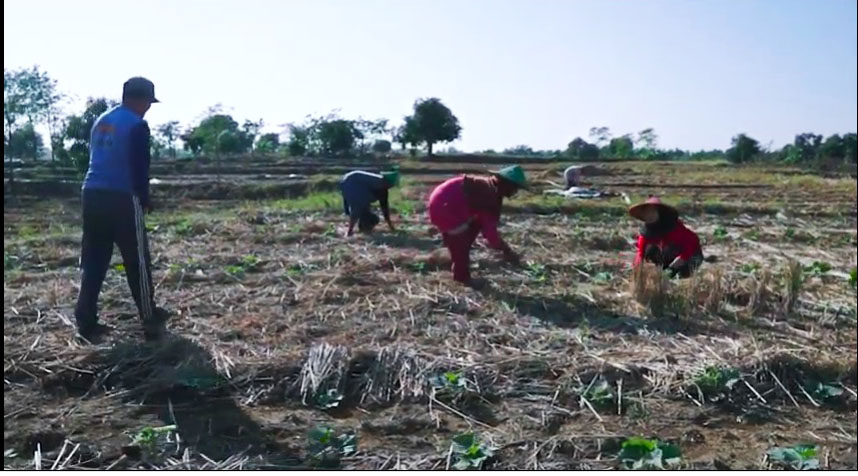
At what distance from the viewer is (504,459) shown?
3.10 metres

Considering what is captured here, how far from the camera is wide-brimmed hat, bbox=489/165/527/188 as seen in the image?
19.6ft

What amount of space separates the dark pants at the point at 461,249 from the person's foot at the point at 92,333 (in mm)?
2631

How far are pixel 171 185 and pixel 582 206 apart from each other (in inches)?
428

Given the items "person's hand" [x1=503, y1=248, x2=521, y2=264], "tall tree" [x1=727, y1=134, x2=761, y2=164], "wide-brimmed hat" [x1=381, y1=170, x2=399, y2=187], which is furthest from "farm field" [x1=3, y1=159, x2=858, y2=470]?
"tall tree" [x1=727, y1=134, x2=761, y2=164]

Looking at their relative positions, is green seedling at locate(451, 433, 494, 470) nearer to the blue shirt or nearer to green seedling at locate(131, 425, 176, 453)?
green seedling at locate(131, 425, 176, 453)

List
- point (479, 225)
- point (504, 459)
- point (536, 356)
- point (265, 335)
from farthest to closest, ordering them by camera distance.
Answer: point (479, 225) < point (265, 335) < point (536, 356) < point (504, 459)

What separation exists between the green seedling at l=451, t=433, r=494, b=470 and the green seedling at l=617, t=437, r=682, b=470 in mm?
506

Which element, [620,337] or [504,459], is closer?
[504,459]

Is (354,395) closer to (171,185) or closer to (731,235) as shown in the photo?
(731,235)

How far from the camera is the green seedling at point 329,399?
360cm

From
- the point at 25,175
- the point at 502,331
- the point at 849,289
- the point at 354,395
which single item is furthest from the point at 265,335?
the point at 25,175

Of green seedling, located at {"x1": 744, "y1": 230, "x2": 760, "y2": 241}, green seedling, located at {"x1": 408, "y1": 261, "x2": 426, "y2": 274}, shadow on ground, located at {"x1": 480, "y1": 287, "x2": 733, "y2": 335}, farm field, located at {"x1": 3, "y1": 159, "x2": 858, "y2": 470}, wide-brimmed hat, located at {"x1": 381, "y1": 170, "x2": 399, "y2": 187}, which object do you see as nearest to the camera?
farm field, located at {"x1": 3, "y1": 159, "x2": 858, "y2": 470}

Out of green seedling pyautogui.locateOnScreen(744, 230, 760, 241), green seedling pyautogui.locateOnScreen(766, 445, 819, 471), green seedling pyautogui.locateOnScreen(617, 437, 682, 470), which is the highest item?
green seedling pyautogui.locateOnScreen(744, 230, 760, 241)

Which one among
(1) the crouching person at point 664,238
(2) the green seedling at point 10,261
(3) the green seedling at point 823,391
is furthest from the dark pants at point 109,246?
(1) the crouching person at point 664,238
